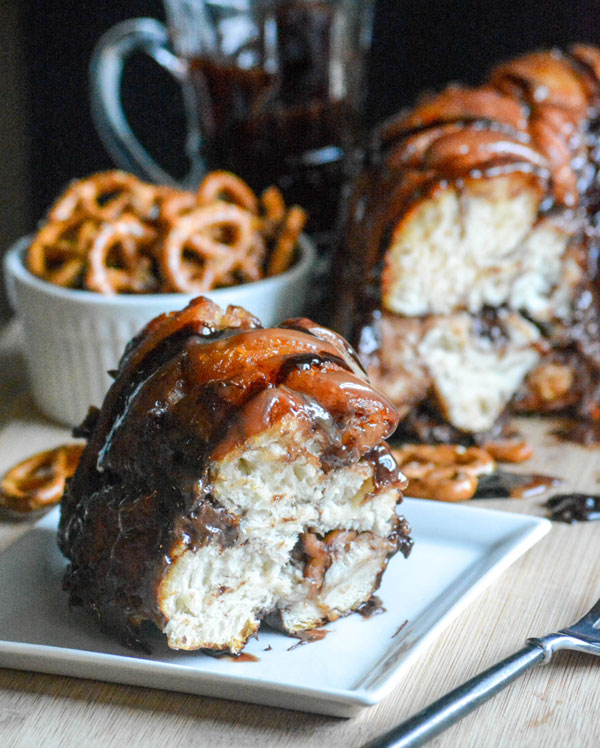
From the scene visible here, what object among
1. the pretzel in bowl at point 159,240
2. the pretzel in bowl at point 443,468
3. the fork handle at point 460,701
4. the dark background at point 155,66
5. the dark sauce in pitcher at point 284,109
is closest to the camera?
the fork handle at point 460,701

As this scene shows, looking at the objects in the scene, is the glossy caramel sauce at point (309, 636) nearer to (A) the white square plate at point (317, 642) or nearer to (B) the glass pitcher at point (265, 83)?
(A) the white square plate at point (317, 642)

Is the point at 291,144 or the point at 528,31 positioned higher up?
the point at 528,31

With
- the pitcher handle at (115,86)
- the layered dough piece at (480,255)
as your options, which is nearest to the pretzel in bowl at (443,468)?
the layered dough piece at (480,255)

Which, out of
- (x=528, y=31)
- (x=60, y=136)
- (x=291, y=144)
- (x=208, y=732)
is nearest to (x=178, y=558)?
(x=208, y=732)

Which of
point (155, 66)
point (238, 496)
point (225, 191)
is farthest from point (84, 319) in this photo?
point (155, 66)

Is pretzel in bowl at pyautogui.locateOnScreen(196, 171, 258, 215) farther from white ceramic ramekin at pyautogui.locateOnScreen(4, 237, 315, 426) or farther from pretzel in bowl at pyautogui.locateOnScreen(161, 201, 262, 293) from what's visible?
white ceramic ramekin at pyautogui.locateOnScreen(4, 237, 315, 426)

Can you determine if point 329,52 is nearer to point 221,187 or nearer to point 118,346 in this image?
point 221,187

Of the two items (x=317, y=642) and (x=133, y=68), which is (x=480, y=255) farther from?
(x=133, y=68)

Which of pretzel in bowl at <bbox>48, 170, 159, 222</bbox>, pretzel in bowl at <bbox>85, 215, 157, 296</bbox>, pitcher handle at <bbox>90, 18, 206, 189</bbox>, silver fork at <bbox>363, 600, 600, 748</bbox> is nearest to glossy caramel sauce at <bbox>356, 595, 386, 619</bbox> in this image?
silver fork at <bbox>363, 600, 600, 748</bbox>
